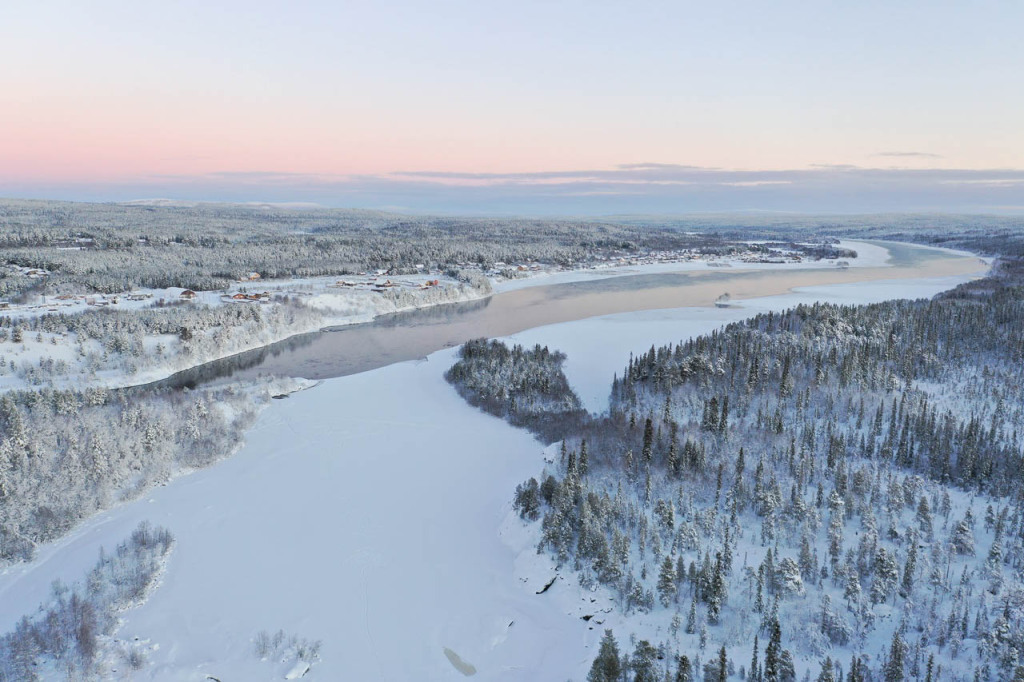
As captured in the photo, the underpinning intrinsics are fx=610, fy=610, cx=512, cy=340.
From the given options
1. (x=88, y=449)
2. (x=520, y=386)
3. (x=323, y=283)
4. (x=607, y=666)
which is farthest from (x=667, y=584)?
(x=323, y=283)

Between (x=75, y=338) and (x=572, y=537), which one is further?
(x=75, y=338)

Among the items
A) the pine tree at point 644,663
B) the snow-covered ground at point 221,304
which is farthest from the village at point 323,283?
the pine tree at point 644,663

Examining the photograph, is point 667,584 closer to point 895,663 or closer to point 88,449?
point 895,663

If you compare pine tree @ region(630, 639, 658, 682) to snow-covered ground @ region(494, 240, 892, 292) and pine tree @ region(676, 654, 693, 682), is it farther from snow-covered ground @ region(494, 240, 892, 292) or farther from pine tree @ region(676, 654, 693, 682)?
snow-covered ground @ region(494, 240, 892, 292)

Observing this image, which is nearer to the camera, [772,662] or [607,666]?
[772,662]

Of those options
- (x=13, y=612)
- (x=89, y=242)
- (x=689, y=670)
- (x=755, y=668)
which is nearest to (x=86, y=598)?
(x=13, y=612)

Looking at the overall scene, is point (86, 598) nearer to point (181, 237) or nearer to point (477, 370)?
point (477, 370)

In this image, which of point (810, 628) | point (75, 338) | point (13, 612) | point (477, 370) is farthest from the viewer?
point (75, 338)
